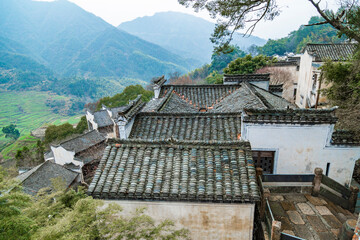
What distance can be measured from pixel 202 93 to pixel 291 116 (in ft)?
29.5

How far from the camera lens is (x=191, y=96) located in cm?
1605

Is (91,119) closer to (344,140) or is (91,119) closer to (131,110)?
(131,110)

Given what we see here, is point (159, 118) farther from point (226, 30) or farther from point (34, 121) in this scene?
point (34, 121)

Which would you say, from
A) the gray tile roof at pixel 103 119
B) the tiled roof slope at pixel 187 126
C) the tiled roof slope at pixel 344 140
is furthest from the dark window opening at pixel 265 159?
the gray tile roof at pixel 103 119

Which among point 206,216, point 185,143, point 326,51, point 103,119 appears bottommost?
point 103,119

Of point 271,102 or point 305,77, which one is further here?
point 305,77

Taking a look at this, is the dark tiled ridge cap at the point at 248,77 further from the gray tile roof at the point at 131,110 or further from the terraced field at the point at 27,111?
the terraced field at the point at 27,111

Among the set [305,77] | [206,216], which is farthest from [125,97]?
[206,216]

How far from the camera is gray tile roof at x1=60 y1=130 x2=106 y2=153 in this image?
2780cm

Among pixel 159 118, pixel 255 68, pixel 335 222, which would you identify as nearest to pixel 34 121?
pixel 255 68

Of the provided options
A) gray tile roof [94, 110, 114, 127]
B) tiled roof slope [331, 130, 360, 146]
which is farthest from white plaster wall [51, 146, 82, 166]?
tiled roof slope [331, 130, 360, 146]

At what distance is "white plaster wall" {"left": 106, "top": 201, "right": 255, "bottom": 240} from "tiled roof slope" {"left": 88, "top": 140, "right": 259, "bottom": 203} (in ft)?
0.94

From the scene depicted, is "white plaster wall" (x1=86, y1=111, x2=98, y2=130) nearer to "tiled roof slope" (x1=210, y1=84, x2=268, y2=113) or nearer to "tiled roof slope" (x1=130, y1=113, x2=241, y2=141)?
"tiled roof slope" (x1=210, y1=84, x2=268, y2=113)

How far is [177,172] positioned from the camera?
554 centimetres
